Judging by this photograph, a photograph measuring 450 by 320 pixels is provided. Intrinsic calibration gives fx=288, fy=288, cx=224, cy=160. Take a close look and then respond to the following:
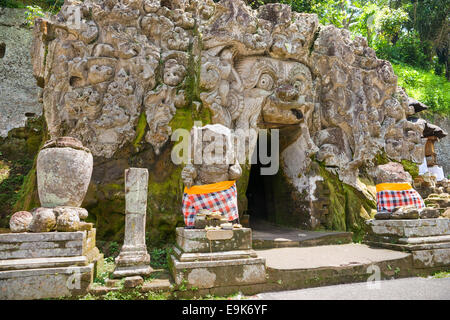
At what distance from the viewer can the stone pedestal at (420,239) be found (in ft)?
→ 14.9

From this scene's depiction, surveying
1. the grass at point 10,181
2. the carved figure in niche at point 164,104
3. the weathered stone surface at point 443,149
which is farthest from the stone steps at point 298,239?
the weathered stone surface at point 443,149

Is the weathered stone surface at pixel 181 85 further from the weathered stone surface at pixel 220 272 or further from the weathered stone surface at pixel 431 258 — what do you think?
the weathered stone surface at pixel 431 258

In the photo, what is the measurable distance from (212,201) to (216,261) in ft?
2.88

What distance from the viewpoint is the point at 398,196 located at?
17.2ft

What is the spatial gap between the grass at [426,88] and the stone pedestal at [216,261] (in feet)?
51.4

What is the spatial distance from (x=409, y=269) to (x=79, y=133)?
6724 millimetres

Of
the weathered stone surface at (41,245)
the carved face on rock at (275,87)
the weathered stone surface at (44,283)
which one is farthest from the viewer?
the carved face on rock at (275,87)

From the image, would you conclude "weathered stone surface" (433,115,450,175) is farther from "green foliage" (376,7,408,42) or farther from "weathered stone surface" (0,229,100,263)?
"weathered stone surface" (0,229,100,263)

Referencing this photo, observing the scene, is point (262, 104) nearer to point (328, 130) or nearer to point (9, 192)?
point (328, 130)

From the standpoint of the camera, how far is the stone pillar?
3.73 m

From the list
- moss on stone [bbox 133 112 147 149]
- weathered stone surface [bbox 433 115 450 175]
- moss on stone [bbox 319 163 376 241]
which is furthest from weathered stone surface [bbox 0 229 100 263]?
weathered stone surface [bbox 433 115 450 175]

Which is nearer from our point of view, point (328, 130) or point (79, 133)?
point (79, 133)

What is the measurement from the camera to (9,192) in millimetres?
8156
